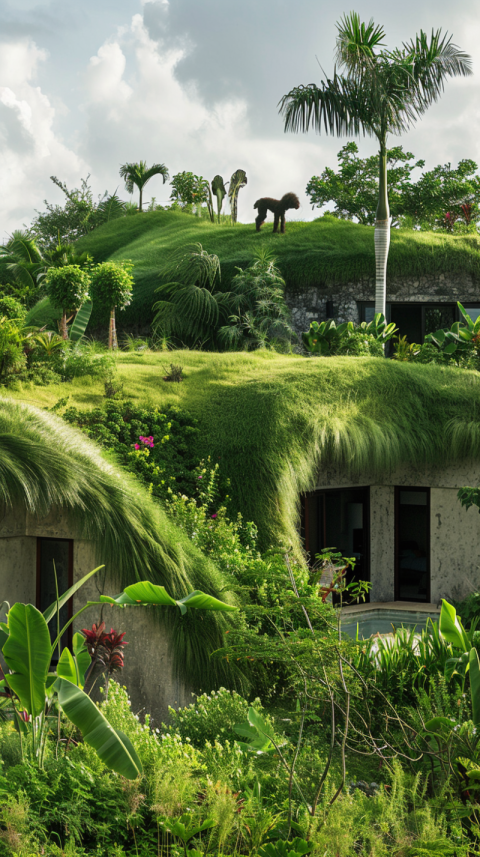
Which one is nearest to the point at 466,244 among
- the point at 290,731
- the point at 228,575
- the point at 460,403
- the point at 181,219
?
the point at 460,403

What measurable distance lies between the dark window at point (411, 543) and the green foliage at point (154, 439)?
4264mm

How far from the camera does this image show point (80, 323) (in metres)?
12.8

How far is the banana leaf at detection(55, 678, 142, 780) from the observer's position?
3.83 m

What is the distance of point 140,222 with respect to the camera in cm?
2853

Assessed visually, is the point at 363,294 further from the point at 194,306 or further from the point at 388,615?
the point at 388,615

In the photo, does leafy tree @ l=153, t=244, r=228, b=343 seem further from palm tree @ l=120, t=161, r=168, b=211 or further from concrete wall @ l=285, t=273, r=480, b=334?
palm tree @ l=120, t=161, r=168, b=211

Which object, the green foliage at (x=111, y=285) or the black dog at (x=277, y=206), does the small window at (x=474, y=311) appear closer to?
the black dog at (x=277, y=206)

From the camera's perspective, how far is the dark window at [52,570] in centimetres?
751

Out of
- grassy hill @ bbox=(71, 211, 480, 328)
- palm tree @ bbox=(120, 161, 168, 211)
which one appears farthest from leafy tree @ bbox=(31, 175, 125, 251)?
grassy hill @ bbox=(71, 211, 480, 328)

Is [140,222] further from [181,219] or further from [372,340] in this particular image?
→ [372,340]

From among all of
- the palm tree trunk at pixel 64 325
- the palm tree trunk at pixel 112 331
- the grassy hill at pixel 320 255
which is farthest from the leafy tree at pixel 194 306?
the palm tree trunk at pixel 64 325

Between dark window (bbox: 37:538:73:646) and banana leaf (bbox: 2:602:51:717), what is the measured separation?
3.20 metres

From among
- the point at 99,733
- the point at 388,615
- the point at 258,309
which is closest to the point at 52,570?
the point at 99,733

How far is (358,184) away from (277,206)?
11.6 metres
